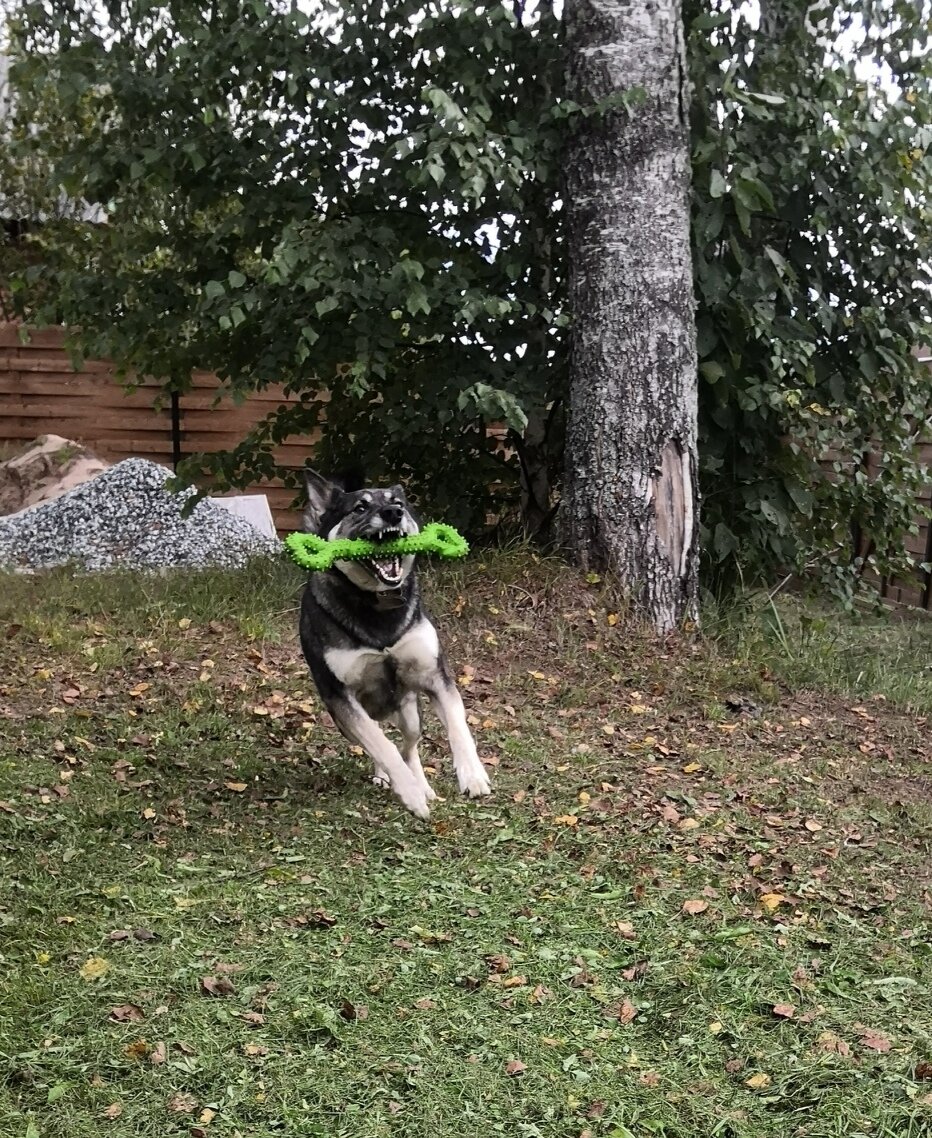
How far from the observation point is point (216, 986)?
329cm

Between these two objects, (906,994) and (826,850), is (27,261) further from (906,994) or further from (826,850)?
(906,994)

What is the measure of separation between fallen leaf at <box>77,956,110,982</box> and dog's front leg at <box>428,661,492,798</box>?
1.54 m

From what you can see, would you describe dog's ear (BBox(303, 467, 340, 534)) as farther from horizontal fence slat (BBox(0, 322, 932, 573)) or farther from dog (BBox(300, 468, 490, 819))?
horizontal fence slat (BBox(0, 322, 932, 573))

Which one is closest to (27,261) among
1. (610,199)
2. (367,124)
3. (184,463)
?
(184,463)

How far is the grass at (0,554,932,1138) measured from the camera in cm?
286

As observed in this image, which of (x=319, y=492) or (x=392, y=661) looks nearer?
(x=392, y=661)

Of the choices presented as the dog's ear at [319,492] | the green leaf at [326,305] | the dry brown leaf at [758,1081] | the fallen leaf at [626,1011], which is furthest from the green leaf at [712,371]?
the dry brown leaf at [758,1081]

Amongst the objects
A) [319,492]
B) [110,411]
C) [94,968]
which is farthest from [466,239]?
[110,411]

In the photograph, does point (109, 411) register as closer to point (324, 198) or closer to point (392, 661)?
point (324, 198)

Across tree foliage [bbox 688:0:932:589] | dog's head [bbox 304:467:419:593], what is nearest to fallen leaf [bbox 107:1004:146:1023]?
dog's head [bbox 304:467:419:593]

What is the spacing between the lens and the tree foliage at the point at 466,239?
6.32 metres

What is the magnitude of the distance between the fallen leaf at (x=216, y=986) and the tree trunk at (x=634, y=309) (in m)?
4.13

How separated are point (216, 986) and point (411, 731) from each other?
164 centimetres

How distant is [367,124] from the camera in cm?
658
